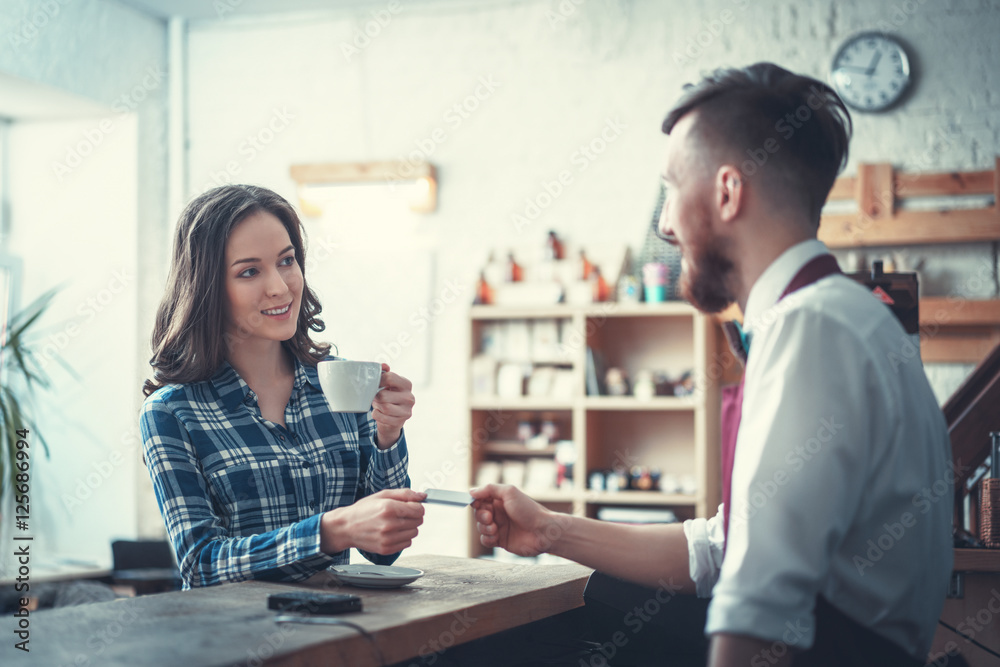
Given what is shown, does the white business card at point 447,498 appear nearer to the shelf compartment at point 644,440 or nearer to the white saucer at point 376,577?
the white saucer at point 376,577

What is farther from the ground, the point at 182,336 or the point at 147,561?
the point at 182,336

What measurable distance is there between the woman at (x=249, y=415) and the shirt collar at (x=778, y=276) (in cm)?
70

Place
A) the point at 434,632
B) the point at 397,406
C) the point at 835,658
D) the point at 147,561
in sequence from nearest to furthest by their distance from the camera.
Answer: the point at 835,658 < the point at 434,632 < the point at 397,406 < the point at 147,561

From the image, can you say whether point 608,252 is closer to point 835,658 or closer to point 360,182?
point 360,182

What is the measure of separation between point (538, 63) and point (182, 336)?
3.49 meters

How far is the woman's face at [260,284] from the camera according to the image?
1947mm

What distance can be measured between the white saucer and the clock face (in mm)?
3746

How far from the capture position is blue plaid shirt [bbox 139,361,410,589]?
1584 millimetres

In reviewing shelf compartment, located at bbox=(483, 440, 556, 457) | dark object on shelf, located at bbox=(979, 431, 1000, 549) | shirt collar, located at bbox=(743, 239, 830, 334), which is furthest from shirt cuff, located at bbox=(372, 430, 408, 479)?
Answer: shelf compartment, located at bbox=(483, 440, 556, 457)

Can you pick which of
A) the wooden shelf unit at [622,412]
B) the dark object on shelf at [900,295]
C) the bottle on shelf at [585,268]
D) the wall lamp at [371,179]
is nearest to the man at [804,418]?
the dark object on shelf at [900,295]

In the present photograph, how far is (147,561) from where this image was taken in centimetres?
419

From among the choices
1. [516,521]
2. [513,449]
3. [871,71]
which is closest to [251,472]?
[516,521]

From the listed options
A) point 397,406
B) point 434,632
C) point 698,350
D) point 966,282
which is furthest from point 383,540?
point 966,282

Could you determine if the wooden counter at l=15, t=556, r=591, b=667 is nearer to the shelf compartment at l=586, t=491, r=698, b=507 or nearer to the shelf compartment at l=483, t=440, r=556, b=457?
the shelf compartment at l=586, t=491, r=698, b=507
